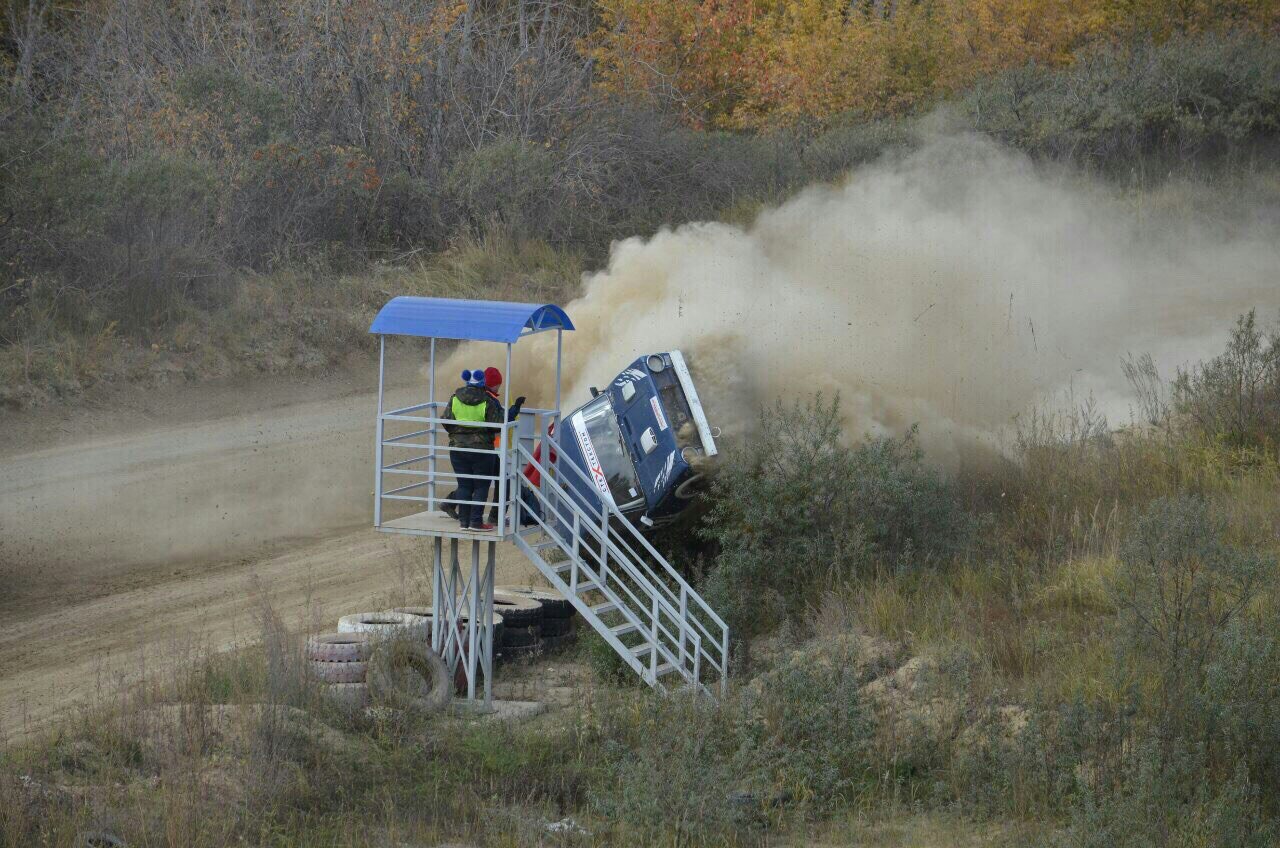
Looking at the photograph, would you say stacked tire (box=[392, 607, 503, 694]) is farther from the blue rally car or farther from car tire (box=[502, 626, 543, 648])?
the blue rally car

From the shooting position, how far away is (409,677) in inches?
511

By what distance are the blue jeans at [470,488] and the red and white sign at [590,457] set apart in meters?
1.92

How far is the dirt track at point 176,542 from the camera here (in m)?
14.4

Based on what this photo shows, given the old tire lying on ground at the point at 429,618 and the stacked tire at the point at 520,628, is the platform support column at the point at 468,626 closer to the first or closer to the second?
the old tire lying on ground at the point at 429,618

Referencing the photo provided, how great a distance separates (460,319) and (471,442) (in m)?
1.11

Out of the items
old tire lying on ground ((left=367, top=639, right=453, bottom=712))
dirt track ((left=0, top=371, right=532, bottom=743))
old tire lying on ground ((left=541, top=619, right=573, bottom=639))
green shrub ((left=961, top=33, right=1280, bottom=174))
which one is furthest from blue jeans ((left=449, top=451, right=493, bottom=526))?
green shrub ((left=961, top=33, right=1280, bottom=174))

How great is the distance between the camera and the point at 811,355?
1894 centimetres

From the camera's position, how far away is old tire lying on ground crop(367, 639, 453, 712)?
12.6 metres

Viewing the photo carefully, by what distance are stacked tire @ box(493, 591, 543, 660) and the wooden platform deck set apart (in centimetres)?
186

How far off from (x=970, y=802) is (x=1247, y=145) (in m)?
23.9

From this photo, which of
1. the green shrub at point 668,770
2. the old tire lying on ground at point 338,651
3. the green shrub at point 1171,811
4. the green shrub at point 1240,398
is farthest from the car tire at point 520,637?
the green shrub at point 1240,398

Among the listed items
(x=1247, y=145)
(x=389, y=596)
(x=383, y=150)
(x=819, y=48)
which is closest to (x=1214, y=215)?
(x=1247, y=145)

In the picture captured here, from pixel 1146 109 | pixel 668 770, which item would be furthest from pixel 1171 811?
pixel 1146 109

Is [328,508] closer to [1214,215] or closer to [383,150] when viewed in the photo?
[383,150]
